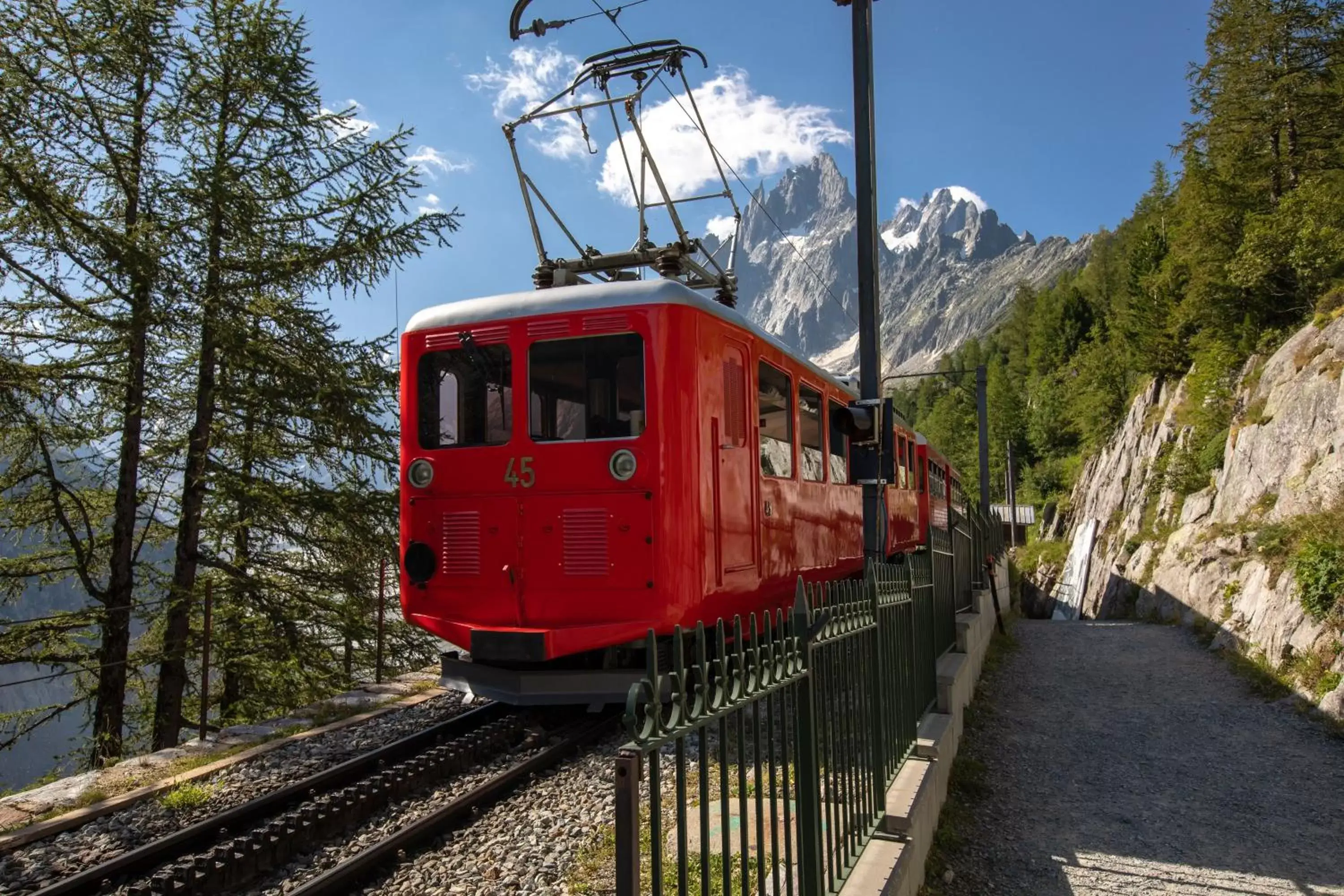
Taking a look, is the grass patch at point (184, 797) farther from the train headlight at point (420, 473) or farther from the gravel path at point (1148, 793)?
the gravel path at point (1148, 793)

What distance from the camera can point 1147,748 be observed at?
23.9 feet

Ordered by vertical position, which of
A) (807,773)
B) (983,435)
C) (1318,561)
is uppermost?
(983,435)

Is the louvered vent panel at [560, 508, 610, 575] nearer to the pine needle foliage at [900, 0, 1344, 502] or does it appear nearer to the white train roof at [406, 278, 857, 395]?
the white train roof at [406, 278, 857, 395]

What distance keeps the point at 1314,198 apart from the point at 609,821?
2853 cm

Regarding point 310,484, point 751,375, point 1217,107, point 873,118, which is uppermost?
point 1217,107

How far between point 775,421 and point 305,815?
4739mm

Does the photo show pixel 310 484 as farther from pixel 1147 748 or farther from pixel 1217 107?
pixel 1217 107

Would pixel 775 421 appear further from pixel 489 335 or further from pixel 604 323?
pixel 489 335

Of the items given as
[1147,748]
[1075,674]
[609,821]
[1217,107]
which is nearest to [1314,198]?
[1217,107]

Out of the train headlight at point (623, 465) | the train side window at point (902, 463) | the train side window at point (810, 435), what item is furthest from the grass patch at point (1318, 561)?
the train headlight at point (623, 465)

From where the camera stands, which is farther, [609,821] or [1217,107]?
[1217,107]

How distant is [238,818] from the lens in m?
4.71

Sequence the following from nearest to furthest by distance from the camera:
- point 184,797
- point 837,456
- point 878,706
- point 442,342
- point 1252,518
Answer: point 878,706 → point 184,797 → point 442,342 → point 837,456 → point 1252,518

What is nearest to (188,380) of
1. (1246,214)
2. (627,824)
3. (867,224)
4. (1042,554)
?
(867,224)
